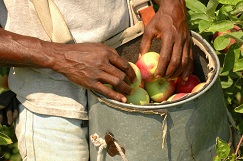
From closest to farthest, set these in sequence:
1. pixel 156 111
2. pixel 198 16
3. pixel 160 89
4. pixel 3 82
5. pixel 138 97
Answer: pixel 156 111 < pixel 138 97 < pixel 160 89 < pixel 198 16 < pixel 3 82

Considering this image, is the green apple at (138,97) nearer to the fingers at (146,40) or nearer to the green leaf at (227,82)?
the fingers at (146,40)

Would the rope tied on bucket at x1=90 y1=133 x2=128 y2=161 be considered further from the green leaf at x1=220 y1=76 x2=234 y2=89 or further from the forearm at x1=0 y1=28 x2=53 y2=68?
the green leaf at x1=220 y1=76 x2=234 y2=89

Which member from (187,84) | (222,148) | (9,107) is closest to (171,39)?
(187,84)

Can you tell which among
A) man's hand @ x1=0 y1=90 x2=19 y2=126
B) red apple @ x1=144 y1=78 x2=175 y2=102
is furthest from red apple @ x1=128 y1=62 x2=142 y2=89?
man's hand @ x1=0 y1=90 x2=19 y2=126

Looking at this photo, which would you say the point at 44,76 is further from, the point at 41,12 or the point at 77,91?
the point at 41,12

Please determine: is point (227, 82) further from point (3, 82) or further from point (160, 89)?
point (3, 82)

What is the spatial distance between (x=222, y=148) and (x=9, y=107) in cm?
81

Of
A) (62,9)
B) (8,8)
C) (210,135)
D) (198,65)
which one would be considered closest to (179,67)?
(198,65)

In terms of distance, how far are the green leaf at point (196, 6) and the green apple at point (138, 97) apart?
0.53m

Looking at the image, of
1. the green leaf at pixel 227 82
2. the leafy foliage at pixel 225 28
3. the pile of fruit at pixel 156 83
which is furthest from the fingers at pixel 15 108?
the green leaf at pixel 227 82

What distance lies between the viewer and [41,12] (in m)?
1.71

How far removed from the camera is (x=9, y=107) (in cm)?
199

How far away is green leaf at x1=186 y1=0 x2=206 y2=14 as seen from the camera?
2105mm

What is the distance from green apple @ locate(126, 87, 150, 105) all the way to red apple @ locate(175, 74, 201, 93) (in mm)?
176
